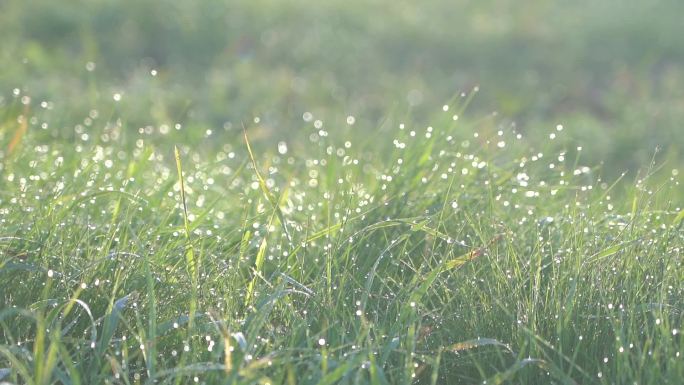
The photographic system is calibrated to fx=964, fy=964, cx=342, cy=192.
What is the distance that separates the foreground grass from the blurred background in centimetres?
253

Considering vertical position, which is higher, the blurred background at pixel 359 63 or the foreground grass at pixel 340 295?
the blurred background at pixel 359 63

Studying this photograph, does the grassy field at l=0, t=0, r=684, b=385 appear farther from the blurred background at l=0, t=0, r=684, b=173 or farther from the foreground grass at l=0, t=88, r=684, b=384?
the blurred background at l=0, t=0, r=684, b=173

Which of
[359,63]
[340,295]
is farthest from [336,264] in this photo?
[359,63]

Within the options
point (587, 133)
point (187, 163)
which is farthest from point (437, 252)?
point (587, 133)

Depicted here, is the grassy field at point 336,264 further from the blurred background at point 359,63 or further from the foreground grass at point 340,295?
the blurred background at point 359,63

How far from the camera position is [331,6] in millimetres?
8195

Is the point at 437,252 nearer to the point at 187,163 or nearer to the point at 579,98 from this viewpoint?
the point at 187,163

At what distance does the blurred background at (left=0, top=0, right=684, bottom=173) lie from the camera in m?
5.70

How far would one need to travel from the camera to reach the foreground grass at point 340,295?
1835 mm

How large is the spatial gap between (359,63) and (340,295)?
203 inches

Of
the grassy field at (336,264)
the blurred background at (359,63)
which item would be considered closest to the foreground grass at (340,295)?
the grassy field at (336,264)

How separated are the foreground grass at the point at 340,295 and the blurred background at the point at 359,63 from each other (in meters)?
2.53

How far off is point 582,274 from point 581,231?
11 cm

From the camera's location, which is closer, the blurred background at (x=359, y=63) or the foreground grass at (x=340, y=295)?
the foreground grass at (x=340, y=295)
